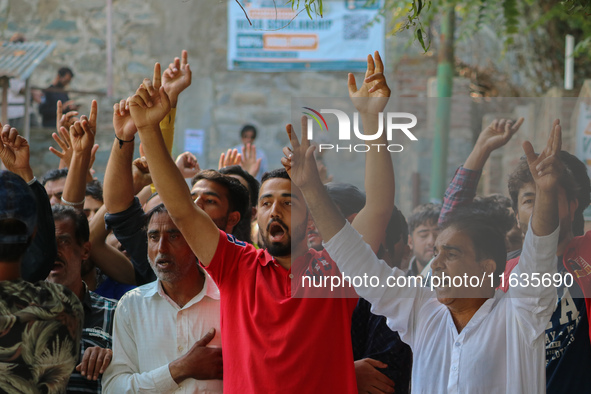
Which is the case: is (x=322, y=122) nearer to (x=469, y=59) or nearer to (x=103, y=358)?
(x=103, y=358)

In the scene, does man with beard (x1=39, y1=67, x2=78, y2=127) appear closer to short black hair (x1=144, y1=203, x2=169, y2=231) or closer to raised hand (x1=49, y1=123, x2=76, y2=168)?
raised hand (x1=49, y1=123, x2=76, y2=168)

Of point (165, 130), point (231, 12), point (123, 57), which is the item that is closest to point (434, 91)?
point (231, 12)

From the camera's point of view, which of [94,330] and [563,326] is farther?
[94,330]

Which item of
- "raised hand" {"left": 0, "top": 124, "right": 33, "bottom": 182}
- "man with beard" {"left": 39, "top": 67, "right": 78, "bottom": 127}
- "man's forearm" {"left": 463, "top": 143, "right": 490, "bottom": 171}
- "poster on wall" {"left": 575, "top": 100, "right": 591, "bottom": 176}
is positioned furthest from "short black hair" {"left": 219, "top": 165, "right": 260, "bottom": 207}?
"man with beard" {"left": 39, "top": 67, "right": 78, "bottom": 127}

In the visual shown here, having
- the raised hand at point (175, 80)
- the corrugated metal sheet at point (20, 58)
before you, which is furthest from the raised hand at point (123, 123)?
the corrugated metal sheet at point (20, 58)

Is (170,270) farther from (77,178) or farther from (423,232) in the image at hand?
(423,232)

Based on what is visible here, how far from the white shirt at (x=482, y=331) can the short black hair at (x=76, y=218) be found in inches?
50.3

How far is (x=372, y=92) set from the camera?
9.16 ft

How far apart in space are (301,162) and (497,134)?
768 millimetres

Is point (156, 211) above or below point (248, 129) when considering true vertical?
below

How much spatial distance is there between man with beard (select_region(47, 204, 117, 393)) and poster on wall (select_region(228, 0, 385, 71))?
5.80 metres

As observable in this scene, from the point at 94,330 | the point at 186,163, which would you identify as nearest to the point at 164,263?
the point at 94,330

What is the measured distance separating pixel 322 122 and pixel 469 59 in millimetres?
7173

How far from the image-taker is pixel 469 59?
9.67m
